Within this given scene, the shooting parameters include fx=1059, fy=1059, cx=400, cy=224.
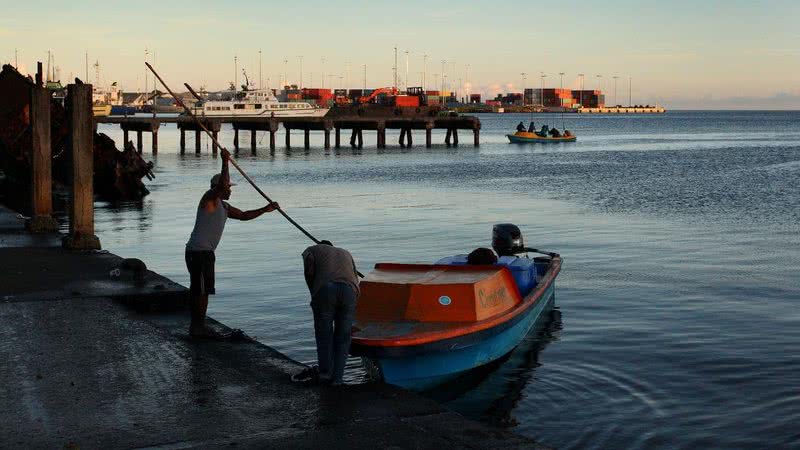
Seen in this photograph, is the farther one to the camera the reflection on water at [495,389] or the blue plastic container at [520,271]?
the blue plastic container at [520,271]

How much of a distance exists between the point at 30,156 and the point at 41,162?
1075cm

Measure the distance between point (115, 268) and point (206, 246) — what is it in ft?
17.3

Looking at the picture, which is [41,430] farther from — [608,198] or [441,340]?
[608,198]

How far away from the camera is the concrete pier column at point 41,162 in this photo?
2131 centimetres

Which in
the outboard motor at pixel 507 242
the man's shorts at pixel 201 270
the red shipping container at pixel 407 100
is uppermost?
the red shipping container at pixel 407 100

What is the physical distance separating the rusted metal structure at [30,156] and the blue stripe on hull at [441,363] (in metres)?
21.5

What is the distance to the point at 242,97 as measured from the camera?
127 metres

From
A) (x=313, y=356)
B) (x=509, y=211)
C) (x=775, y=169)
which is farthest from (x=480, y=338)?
(x=775, y=169)

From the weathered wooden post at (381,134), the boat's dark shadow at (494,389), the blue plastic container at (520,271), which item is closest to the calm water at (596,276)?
the boat's dark shadow at (494,389)

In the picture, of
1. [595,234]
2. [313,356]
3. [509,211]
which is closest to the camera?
[313,356]

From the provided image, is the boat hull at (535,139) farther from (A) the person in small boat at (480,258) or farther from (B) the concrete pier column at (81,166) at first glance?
(A) the person in small boat at (480,258)

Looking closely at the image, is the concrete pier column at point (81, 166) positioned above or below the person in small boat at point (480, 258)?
above

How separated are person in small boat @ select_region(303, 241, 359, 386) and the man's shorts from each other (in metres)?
1.81

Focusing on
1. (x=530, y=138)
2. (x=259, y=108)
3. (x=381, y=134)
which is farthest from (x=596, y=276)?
(x=259, y=108)
